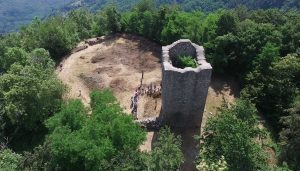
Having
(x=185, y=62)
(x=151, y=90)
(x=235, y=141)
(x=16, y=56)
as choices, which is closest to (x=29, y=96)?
(x=16, y=56)

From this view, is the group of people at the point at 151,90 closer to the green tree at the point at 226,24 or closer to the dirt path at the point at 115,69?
the dirt path at the point at 115,69

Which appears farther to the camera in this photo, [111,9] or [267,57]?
[111,9]

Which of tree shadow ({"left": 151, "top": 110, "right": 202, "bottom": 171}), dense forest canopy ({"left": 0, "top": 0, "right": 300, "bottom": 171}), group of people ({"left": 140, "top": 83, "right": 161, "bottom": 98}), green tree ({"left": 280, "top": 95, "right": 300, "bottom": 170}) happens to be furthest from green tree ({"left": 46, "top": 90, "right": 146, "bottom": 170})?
green tree ({"left": 280, "top": 95, "right": 300, "bottom": 170})

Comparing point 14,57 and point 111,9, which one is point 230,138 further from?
point 111,9

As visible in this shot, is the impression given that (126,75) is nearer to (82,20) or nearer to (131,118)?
(131,118)

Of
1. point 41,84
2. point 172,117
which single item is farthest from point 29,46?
point 172,117

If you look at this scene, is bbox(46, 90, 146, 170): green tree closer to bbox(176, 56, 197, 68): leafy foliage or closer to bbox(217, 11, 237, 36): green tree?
bbox(176, 56, 197, 68): leafy foliage
